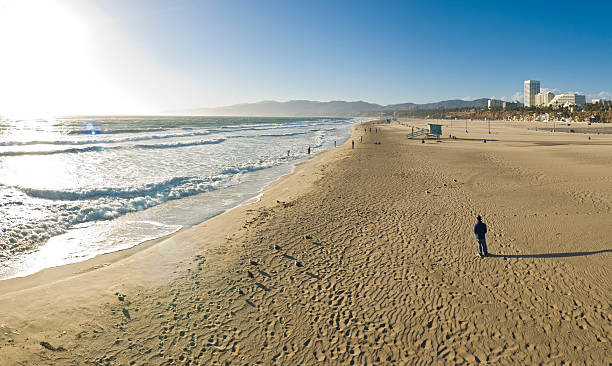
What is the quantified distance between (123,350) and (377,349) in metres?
4.58

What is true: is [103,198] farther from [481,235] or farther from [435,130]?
[435,130]

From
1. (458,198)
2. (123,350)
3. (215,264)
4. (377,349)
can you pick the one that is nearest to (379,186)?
(458,198)

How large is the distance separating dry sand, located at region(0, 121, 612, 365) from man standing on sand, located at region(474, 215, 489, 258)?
0.89ft

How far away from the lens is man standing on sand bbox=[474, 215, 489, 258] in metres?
8.23

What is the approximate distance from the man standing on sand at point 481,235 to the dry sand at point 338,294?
273 millimetres

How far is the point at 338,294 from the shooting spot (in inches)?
273

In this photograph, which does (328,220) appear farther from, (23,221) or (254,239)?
(23,221)

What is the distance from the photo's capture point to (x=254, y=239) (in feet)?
32.3

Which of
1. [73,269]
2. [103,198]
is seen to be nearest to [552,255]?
[73,269]

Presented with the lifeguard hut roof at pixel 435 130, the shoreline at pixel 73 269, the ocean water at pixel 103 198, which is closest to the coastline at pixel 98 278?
the shoreline at pixel 73 269

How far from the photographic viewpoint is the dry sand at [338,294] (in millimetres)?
5352

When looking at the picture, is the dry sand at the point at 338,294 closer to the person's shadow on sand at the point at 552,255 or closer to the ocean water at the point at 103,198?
the person's shadow on sand at the point at 552,255

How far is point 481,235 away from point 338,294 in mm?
4553

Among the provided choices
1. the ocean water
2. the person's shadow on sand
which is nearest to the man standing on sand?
the person's shadow on sand
